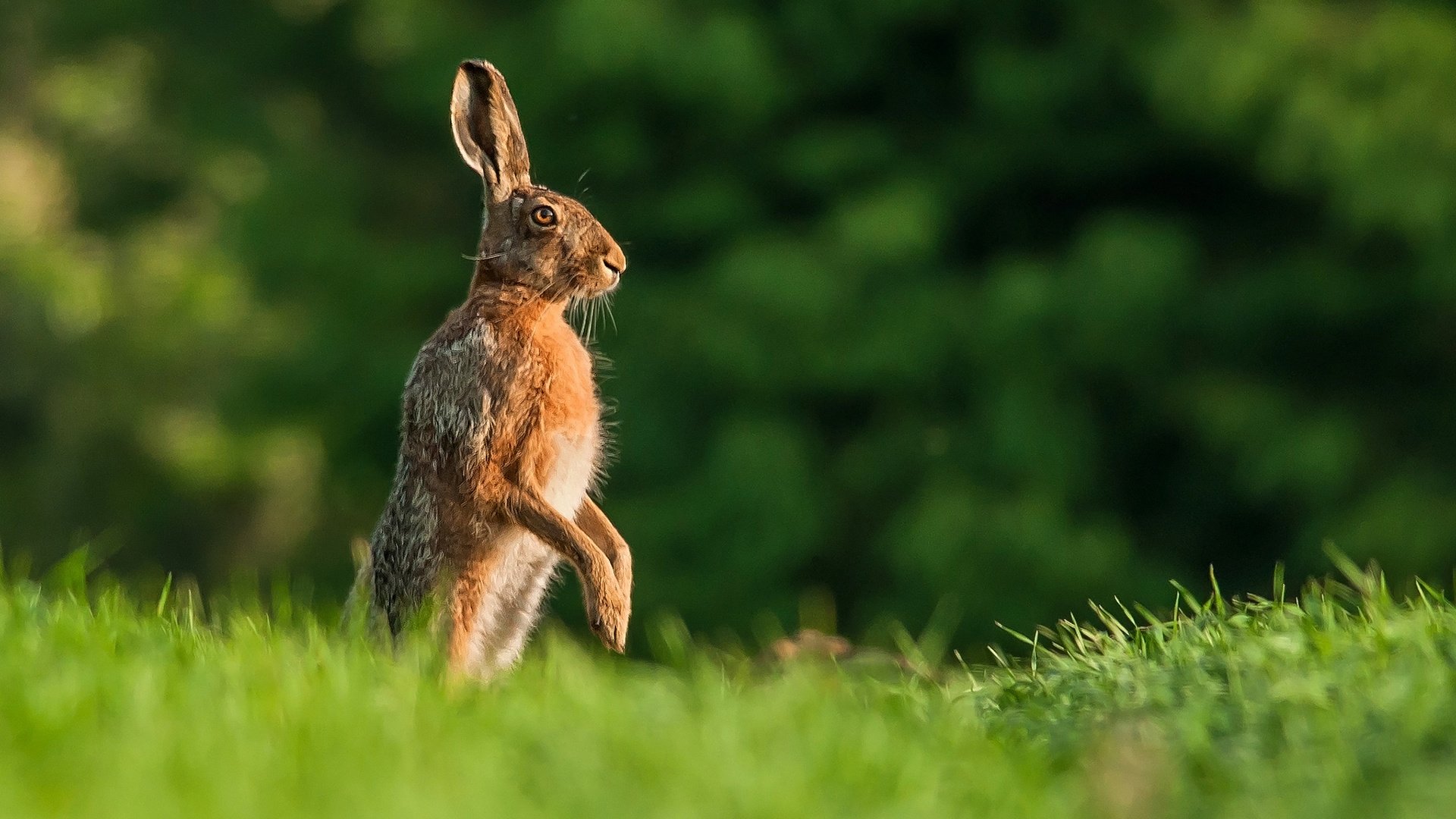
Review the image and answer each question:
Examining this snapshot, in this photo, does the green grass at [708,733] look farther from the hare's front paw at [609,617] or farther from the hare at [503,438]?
the hare at [503,438]

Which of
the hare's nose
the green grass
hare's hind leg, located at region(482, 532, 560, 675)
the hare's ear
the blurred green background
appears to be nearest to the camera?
the green grass

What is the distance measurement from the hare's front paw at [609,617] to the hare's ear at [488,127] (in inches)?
46.9

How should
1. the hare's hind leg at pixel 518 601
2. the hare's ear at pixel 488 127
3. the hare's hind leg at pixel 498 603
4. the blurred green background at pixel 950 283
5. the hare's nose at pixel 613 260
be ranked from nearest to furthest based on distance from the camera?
the hare's hind leg at pixel 498 603 → the hare's hind leg at pixel 518 601 → the hare's ear at pixel 488 127 → the hare's nose at pixel 613 260 → the blurred green background at pixel 950 283

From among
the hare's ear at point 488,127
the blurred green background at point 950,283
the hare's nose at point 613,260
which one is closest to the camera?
the hare's ear at point 488,127

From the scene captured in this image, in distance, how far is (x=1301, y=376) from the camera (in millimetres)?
11812

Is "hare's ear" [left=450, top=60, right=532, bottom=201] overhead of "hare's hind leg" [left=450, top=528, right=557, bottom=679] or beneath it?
overhead

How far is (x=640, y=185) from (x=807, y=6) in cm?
187

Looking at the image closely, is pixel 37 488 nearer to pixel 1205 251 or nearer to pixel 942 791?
pixel 1205 251

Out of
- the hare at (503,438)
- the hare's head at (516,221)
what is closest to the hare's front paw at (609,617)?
the hare at (503,438)

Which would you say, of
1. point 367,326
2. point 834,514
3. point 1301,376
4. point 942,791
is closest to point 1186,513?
point 1301,376

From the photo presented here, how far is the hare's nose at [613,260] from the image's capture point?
493 cm

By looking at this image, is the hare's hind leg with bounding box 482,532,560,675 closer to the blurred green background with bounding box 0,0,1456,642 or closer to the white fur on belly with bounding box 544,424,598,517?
the white fur on belly with bounding box 544,424,598,517

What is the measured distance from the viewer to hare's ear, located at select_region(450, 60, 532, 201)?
15.8ft

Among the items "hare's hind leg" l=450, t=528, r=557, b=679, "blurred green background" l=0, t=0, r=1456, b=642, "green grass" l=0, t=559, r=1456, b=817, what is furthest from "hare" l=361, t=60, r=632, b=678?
"blurred green background" l=0, t=0, r=1456, b=642
